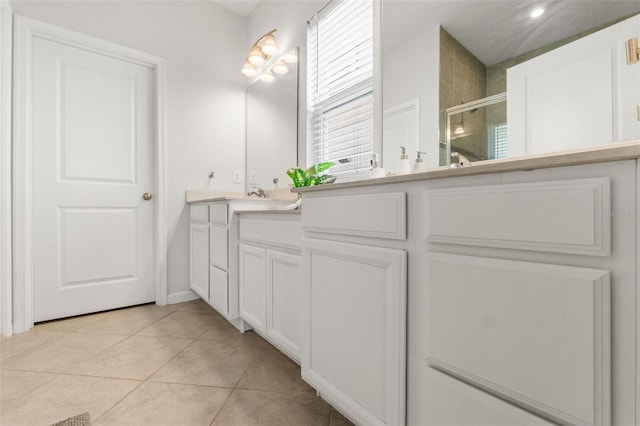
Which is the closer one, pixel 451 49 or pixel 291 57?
pixel 451 49

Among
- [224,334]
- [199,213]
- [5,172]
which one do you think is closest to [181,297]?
[199,213]

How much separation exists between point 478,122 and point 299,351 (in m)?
1.15

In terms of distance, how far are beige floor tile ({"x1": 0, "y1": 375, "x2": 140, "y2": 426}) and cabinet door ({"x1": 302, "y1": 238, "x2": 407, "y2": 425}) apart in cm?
83

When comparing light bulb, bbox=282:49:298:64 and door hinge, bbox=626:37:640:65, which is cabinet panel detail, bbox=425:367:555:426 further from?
light bulb, bbox=282:49:298:64

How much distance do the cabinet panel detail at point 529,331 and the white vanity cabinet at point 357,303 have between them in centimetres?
13

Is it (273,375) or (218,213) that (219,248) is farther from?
(273,375)

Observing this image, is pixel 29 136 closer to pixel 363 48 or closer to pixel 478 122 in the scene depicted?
pixel 363 48

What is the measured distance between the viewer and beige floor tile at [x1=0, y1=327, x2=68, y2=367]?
1.58m

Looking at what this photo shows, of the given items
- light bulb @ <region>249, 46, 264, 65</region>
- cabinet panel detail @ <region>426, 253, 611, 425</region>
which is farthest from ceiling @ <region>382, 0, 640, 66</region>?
light bulb @ <region>249, 46, 264, 65</region>

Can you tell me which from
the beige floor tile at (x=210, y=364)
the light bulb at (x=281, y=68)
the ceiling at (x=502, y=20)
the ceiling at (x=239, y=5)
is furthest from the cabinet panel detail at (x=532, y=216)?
the ceiling at (x=239, y=5)

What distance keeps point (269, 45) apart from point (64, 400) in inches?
96.0

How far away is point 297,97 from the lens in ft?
7.20

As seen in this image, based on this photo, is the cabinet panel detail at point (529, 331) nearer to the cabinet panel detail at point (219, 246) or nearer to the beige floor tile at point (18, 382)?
the cabinet panel detail at point (219, 246)

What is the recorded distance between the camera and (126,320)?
6.73 ft
